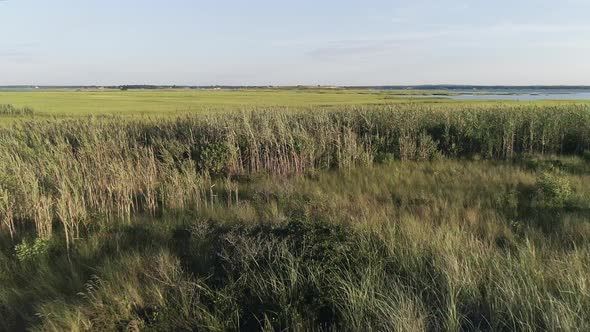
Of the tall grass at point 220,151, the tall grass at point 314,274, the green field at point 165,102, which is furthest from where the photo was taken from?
the green field at point 165,102

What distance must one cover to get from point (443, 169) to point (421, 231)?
6.02 m

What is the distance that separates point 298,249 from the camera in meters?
4.20

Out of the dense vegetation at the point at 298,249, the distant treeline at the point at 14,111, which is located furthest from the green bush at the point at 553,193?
the distant treeline at the point at 14,111

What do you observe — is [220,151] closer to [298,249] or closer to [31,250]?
[31,250]

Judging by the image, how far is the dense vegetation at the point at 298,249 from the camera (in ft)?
11.1

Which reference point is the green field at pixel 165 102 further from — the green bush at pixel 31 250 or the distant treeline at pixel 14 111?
the green bush at pixel 31 250

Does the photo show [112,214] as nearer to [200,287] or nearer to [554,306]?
[200,287]

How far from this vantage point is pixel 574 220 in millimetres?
5684

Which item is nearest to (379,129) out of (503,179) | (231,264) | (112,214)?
(503,179)

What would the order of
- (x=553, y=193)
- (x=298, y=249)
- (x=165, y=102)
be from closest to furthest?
(x=298, y=249)
(x=553, y=193)
(x=165, y=102)

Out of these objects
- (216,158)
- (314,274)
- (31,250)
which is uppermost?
(216,158)

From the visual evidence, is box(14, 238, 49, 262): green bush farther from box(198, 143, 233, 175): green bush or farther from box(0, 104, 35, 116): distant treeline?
box(0, 104, 35, 116): distant treeline

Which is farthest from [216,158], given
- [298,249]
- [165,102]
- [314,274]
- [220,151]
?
[165,102]

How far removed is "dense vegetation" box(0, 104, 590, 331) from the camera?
339 centimetres
